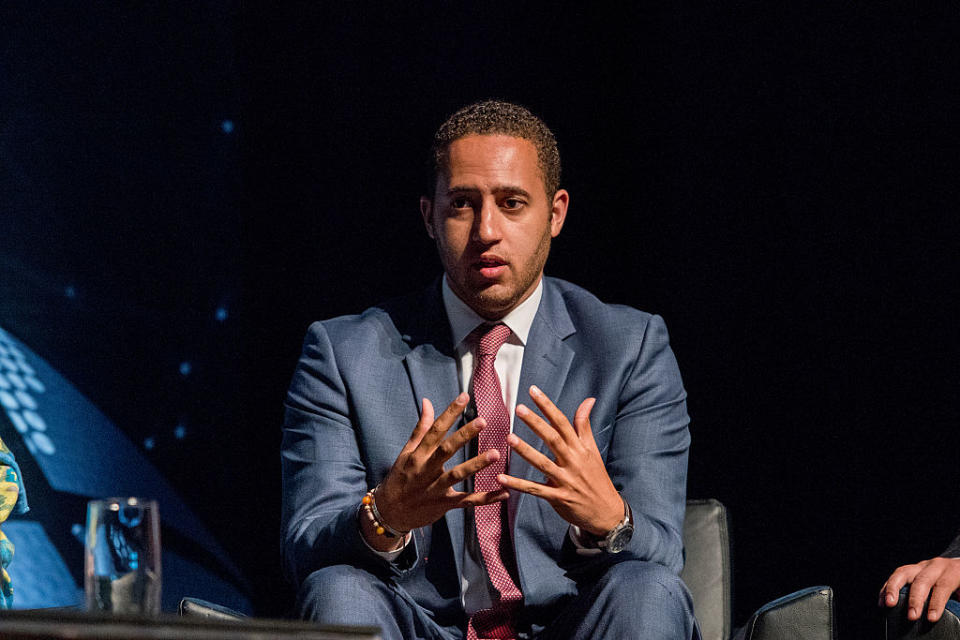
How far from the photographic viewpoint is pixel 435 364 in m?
1.99

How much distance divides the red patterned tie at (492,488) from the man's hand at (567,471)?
0.65 feet

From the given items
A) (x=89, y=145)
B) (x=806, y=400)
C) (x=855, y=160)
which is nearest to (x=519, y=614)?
(x=806, y=400)

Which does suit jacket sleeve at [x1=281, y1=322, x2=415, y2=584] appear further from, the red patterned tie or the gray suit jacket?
the red patterned tie

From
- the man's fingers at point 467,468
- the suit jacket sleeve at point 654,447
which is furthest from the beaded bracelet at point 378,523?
the suit jacket sleeve at point 654,447

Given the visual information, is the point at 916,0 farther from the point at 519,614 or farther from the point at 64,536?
the point at 64,536

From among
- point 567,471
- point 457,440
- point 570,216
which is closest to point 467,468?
point 457,440

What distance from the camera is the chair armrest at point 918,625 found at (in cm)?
161

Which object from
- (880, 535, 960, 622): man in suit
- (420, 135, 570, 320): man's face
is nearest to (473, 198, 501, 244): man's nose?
(420, 135, 570, 320): man's face

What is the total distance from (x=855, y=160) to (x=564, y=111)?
0.92 m

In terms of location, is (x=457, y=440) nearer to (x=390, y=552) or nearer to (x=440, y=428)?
(x=440, y=428)

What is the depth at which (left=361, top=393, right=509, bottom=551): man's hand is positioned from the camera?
1.60 metres

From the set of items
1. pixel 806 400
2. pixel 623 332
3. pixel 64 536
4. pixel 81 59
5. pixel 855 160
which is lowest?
pixel 64 536

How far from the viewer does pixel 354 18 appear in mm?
3027

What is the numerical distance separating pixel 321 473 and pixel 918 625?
101 centimetres
